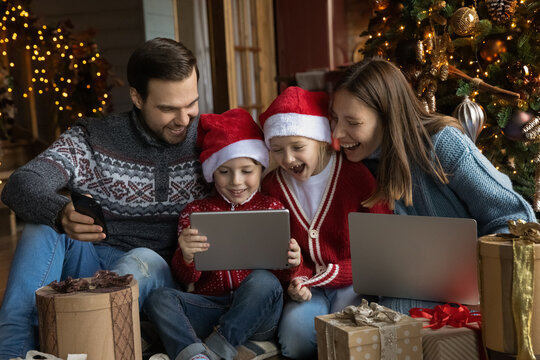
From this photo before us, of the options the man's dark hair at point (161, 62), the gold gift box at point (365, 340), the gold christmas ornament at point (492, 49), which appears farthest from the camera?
the gold christmas ornament at point (492, 49)

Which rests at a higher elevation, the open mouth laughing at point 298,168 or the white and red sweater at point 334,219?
the open mouth laughing at point 298,168

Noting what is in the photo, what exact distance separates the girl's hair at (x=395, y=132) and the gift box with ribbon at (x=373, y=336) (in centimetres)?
45

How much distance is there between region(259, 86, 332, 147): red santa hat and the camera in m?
1.87

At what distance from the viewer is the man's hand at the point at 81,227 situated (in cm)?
174

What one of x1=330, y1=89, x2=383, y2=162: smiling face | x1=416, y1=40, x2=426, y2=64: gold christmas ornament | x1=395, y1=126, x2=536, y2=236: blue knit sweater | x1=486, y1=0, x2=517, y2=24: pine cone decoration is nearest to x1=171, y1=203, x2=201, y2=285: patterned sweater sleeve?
x1=330, y1=89, x2=383, y2=162: smiling face

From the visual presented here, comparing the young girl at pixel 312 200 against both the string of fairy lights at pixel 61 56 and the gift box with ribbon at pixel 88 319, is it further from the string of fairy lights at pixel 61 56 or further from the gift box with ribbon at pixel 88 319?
the string of fairy lights at pixel 61 56

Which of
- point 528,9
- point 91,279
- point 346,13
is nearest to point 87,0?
point 346,13

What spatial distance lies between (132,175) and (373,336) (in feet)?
3.30

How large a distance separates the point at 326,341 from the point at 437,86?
5.88 feet

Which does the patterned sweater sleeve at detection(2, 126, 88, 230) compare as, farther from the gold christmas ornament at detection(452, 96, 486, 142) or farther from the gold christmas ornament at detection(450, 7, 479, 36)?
the gold christmas ornament at detection(450, 7, 479, 36)

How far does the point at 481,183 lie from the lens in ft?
5.79

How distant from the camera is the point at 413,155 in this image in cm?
182

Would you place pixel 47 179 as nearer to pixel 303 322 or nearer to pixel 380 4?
pixel 303 322

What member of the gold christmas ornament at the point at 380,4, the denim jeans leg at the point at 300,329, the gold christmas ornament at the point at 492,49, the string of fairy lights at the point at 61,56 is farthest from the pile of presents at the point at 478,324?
the string of fairy lights at the point at 61,56
